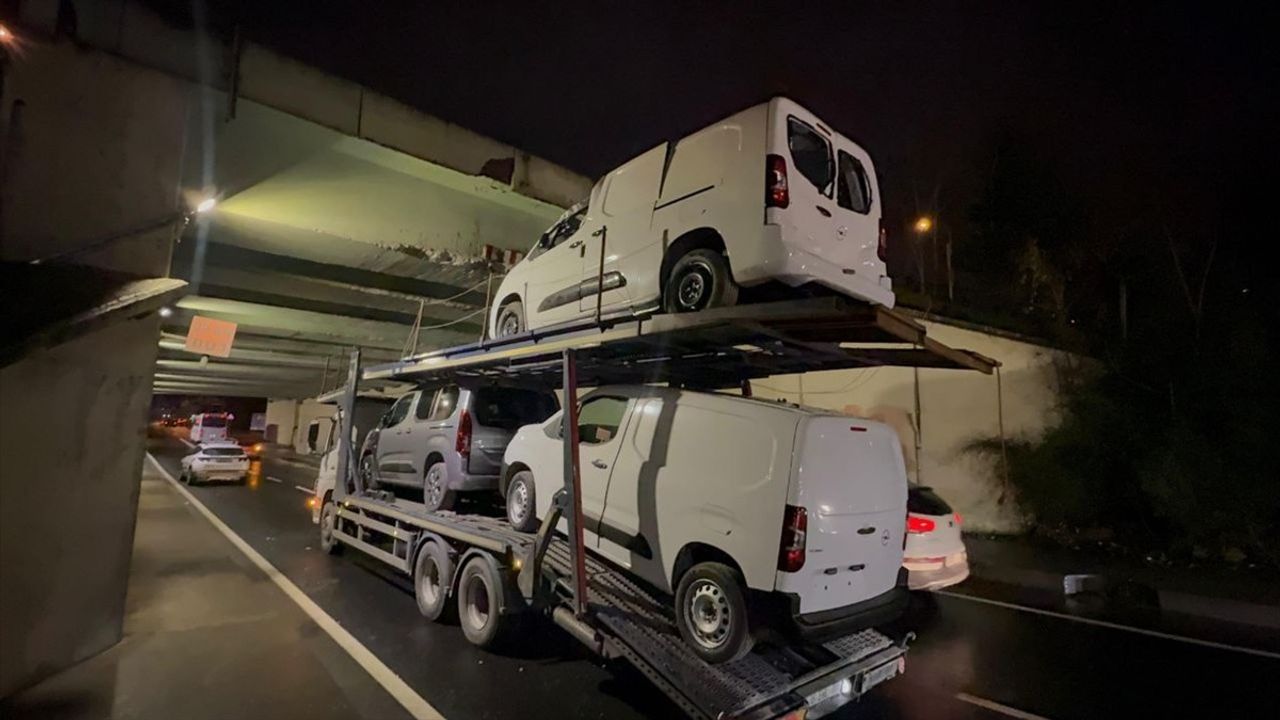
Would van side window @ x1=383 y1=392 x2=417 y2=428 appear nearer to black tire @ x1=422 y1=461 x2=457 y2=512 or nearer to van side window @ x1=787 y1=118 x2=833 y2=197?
black tire @ x1=422 y1=461 x2=457 y2=512

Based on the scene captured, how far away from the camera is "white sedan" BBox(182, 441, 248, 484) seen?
18.6 meters

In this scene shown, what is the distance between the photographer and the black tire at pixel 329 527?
8.77 meters

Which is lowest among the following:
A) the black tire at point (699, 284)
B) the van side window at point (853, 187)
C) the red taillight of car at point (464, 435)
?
the red taillight of car at point (464, 435)

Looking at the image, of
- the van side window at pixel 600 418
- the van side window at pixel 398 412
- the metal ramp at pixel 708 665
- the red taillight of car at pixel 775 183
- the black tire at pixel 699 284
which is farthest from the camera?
the van side window at pixel 398 412

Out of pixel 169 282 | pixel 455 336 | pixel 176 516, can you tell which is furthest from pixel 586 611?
pixel 455 336

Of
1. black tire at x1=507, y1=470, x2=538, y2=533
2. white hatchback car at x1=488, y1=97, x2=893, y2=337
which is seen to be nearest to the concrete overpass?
black tire at x1=507, y1=470, x2=538, y2=533

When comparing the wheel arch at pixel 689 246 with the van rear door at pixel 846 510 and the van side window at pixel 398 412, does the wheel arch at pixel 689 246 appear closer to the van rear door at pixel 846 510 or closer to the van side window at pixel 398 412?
the van rear door at pixel 846 510

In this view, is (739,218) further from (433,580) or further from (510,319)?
(433,580)

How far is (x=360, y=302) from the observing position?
15016 mm

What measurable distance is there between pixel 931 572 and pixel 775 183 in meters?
5.04

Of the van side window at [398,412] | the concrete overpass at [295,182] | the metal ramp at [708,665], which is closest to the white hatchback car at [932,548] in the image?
the metal ramp at [708,665]

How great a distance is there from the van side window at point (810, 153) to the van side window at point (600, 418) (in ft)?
7.51

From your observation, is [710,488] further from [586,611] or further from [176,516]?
[176,516]

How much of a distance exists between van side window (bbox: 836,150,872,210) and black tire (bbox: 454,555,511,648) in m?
4.21
